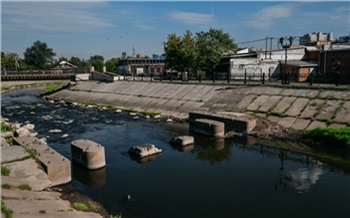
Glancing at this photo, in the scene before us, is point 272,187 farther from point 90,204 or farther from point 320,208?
point 90,204

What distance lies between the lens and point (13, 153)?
1472cm

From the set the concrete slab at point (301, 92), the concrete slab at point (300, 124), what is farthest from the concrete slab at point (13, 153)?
the concrete slab at point (301, 92)

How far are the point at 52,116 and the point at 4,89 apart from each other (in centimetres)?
4308

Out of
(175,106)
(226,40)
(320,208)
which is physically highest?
(226,40)

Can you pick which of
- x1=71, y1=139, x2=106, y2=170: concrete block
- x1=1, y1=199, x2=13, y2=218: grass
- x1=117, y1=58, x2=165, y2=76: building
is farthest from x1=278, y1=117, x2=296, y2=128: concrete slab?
x1=117, y1=58, x2=165, y2=76: building

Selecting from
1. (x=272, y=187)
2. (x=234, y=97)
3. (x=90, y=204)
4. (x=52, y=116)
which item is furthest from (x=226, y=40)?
(x=90, y=204)

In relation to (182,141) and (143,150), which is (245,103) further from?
(143,150)

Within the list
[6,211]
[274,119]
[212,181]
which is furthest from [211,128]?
[6,211]

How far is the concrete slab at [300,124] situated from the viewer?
70.7 feet

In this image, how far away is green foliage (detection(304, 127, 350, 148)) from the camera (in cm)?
1834

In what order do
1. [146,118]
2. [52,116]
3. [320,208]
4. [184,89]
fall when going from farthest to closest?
[184,89], [52,116], [146,118], [320,208]

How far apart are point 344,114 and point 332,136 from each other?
3.54 m

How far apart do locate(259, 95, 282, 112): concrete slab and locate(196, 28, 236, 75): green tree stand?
1957cm

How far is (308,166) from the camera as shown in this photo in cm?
1603
